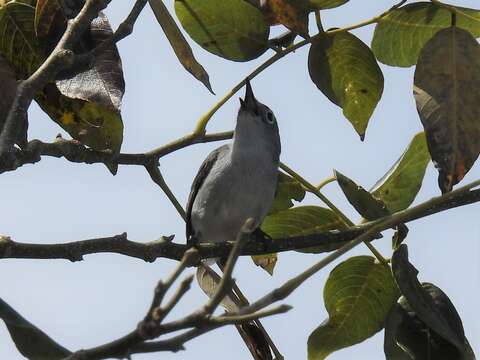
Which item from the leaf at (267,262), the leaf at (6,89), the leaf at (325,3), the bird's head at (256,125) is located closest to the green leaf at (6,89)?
the leaf at (6,89)

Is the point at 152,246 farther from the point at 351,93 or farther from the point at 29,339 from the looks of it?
the point at 29,339

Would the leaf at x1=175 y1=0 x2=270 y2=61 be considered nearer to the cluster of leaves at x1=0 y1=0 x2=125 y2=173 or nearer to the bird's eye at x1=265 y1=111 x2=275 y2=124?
the cluster of leaves at x1=0 y1=0 x2=125 y2=173

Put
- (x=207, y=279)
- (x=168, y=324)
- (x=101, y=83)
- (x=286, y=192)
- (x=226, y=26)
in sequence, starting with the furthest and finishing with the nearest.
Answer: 1. (x=286, y=192)
2. (x=207, y=279)
3. (x=226, y=26)
4. (x=101, y=83)
5. (x=168, y=324)

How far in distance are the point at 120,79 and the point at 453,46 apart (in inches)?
34.2

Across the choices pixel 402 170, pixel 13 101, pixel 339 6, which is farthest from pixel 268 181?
pixel 13 101

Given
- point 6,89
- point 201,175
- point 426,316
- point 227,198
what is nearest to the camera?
point 6,89

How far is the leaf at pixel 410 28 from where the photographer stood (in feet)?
9.02

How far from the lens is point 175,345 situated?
133cm

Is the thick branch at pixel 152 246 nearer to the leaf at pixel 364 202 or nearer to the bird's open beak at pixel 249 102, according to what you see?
the leaf at pixel 364 202

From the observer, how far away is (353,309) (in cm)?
269

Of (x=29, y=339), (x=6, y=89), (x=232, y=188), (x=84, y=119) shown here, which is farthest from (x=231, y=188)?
(x=29, y=339)

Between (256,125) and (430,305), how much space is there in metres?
3.07

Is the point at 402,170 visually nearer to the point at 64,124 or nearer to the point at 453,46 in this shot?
the point at 453,46

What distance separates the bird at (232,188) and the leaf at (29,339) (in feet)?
8.68
